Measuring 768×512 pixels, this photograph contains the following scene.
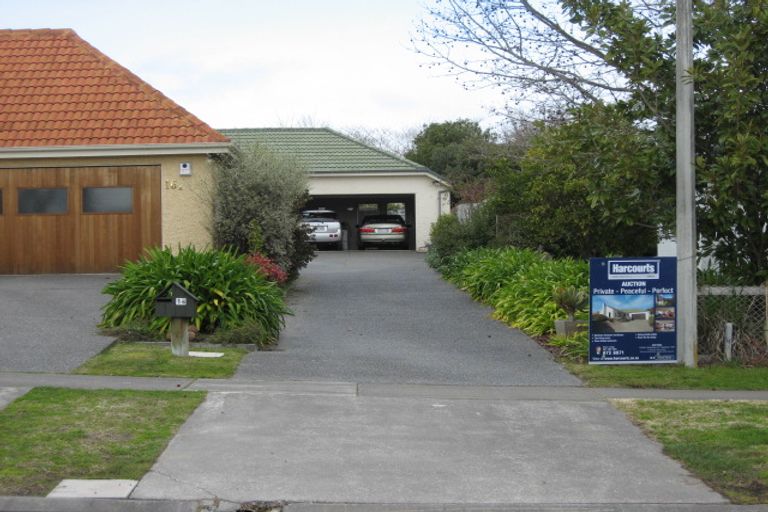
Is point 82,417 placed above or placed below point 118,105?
below

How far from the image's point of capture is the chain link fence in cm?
1224

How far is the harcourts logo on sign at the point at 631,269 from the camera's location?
12.0 metres

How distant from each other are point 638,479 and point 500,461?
104 centimetres

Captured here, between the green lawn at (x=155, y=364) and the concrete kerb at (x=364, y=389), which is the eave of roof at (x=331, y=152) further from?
the concrete kerb at (x=364, y=389)

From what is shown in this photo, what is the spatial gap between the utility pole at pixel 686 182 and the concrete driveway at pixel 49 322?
710 cm

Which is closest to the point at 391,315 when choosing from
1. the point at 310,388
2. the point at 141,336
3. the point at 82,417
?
the point at 141,336

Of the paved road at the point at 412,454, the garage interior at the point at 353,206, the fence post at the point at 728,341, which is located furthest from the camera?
the garage interior at the point at 353,206

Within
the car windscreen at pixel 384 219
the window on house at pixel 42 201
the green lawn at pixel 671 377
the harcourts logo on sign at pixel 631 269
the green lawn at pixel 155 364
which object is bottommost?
the green lawn at pixel 671 377

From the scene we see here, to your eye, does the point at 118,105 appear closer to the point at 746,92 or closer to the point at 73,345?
the point at 73,345

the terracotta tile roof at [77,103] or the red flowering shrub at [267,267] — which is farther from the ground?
the terracotta tile roof at [77,103]

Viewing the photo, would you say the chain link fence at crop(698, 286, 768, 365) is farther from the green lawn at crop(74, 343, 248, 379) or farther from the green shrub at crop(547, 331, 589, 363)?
the green lawn at crop(74, 343, 248, 379)

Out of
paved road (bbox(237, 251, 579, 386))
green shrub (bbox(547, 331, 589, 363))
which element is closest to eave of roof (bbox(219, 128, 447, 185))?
paved road (bbox(237, 251, 579, 386))

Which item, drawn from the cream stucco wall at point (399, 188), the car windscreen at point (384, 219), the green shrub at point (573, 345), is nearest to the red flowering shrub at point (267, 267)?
the green shrub at point (573, 345)

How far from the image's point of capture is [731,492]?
683cm
